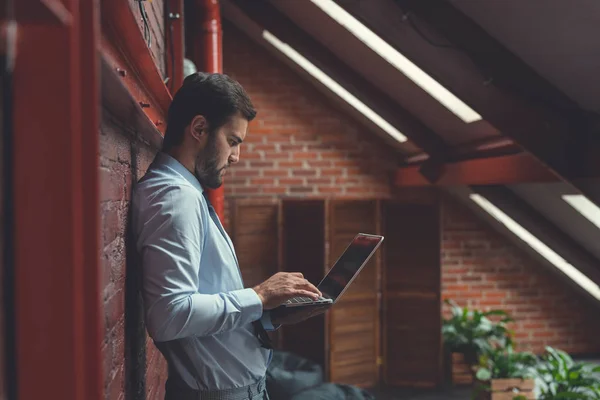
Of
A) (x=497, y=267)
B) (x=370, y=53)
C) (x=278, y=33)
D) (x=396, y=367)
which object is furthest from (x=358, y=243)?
(x=497, y=267)

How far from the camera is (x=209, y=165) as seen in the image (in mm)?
1410

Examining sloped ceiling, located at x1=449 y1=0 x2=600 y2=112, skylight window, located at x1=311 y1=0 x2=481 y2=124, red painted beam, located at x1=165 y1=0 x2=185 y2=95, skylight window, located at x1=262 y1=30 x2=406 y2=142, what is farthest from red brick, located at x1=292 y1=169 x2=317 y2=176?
sloped ceiling, located at x1=449 y1=0 x2=600 y2=112

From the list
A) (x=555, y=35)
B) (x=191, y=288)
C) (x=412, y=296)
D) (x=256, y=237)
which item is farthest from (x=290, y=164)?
(x=191, y=288)

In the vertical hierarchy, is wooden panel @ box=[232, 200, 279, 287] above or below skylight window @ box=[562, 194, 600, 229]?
below

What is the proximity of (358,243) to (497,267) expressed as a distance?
413 centimetres

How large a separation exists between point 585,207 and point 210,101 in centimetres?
311

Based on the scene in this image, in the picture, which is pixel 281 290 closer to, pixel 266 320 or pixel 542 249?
pixel 266 320

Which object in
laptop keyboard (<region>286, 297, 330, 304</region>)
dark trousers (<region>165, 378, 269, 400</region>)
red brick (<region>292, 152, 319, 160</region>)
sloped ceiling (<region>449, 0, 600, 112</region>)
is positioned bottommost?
dark trousers (<region>165, 378, 269, 400</region>)

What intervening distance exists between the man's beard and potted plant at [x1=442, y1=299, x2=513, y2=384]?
374 cm

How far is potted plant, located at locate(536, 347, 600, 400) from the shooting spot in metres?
3.42

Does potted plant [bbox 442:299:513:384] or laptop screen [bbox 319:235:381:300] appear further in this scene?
potted plant [bbox 442:299:513:384]

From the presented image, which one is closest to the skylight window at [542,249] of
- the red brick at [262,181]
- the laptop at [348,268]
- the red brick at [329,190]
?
the red brick at [329,190]

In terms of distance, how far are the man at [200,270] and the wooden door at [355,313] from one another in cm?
338

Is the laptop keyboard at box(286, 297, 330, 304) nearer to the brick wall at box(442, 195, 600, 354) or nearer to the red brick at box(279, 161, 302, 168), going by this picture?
the red brick at box(279, 161, 302, 168)
